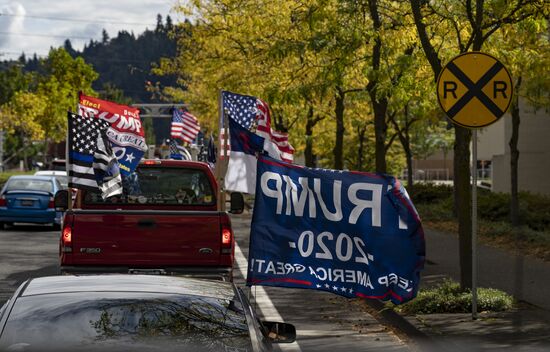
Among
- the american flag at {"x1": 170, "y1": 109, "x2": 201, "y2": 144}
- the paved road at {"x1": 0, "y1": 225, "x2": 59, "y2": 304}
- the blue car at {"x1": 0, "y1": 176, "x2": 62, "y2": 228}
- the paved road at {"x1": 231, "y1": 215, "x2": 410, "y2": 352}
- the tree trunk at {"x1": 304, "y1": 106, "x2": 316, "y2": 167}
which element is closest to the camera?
the paved road at {"x1": 231, "y1": 215, "x2": 410, "y2": 352}

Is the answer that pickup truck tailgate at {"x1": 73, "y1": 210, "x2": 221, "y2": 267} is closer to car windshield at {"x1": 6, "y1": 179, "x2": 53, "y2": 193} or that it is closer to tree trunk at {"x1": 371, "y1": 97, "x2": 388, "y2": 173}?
tree trunk at {"x1": 371, "y1": 97, "x2": 388, "y2": 173}

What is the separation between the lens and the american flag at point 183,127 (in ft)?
149

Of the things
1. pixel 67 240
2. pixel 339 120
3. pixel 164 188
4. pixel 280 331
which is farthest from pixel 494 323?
pixel 339 120

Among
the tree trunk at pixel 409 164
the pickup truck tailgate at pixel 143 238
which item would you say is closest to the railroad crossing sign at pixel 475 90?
the pickup truck tailgate at pixel 143 238

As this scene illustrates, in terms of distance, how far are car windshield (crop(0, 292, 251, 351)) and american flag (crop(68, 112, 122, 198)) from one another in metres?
8.17

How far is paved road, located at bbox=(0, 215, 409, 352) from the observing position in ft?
35.3

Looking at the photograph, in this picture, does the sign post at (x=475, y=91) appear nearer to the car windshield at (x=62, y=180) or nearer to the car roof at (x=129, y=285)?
the car roof at (x=129, y=285)

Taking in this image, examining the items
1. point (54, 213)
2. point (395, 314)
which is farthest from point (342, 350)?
point (54, 213)

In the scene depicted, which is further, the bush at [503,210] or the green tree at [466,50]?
the bush at [503,210]

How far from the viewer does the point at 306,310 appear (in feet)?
43.9

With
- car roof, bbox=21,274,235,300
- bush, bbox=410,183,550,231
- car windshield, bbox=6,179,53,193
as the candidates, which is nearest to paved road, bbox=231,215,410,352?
car roof, bbox=21,274,235,300

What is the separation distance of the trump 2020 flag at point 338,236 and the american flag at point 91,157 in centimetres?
426

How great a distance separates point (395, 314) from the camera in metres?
12.4

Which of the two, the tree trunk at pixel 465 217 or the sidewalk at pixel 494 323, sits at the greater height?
the tree trunk at pixel 465 217
